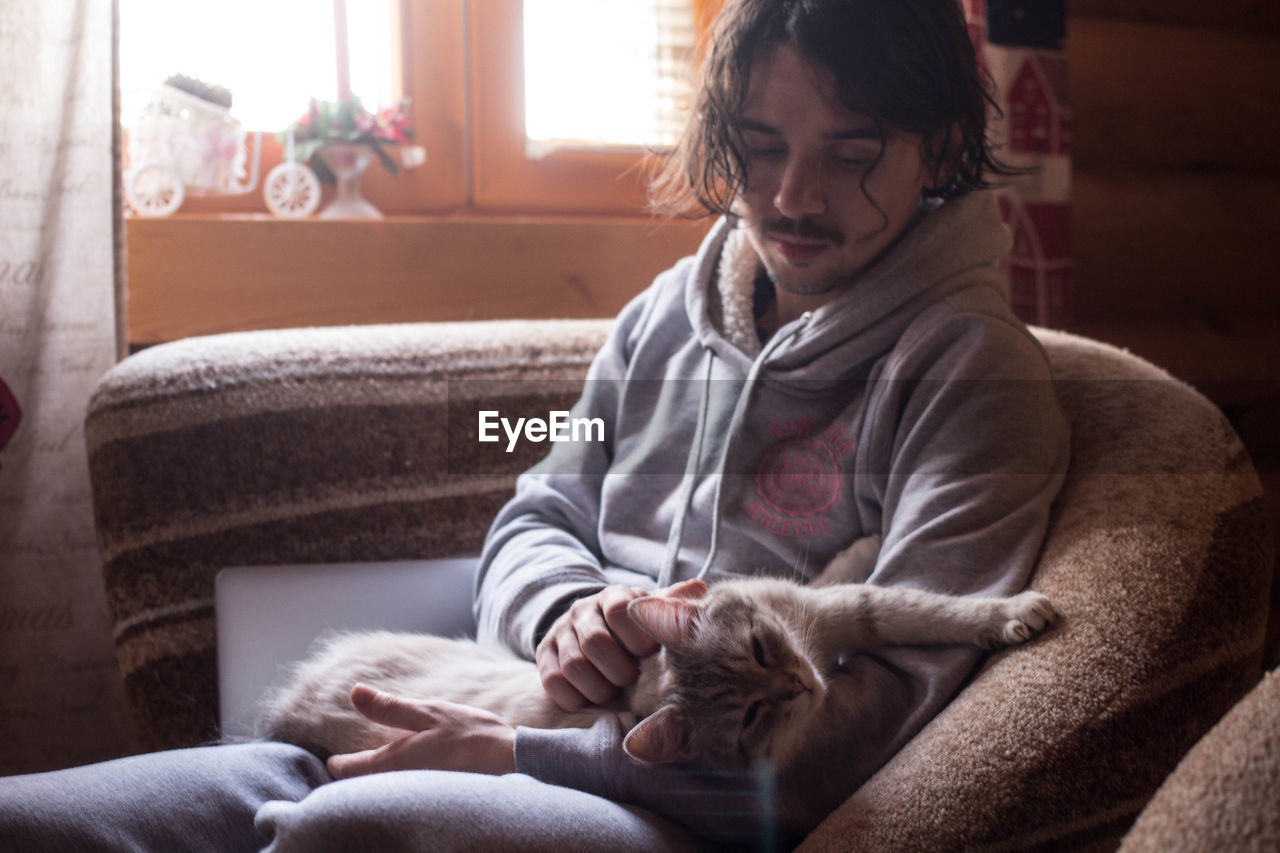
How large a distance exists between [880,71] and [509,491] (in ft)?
2.59

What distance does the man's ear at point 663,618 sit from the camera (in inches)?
34.3

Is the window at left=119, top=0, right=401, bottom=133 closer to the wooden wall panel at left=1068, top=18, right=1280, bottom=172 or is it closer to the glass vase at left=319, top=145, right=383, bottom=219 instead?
the glass vase at left=319, top=145, right=383, bottom=219

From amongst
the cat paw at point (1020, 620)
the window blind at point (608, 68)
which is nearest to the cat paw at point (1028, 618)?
the cat paw at point (1020, 620)

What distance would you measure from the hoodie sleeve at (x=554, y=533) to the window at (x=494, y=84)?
2.46 feet

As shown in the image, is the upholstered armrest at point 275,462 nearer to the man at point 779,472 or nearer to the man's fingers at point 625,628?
the man at point 779,472

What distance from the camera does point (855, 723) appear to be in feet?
2.82

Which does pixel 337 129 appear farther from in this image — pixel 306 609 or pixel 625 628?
pixel 625 628

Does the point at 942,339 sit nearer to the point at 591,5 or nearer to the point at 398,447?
the point at 398,447

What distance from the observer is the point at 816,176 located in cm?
99

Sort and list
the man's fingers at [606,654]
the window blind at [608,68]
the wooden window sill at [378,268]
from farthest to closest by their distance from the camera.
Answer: the window blind at [608,68], the wooden window sill at [378,268], the man's fingers at [606,654]

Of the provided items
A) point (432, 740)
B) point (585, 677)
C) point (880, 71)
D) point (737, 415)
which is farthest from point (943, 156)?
point (432, 740)

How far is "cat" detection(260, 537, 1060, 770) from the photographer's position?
0.84 meters

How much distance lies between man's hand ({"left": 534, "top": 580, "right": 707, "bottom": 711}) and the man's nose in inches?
16.6

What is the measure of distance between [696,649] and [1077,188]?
1.72m
